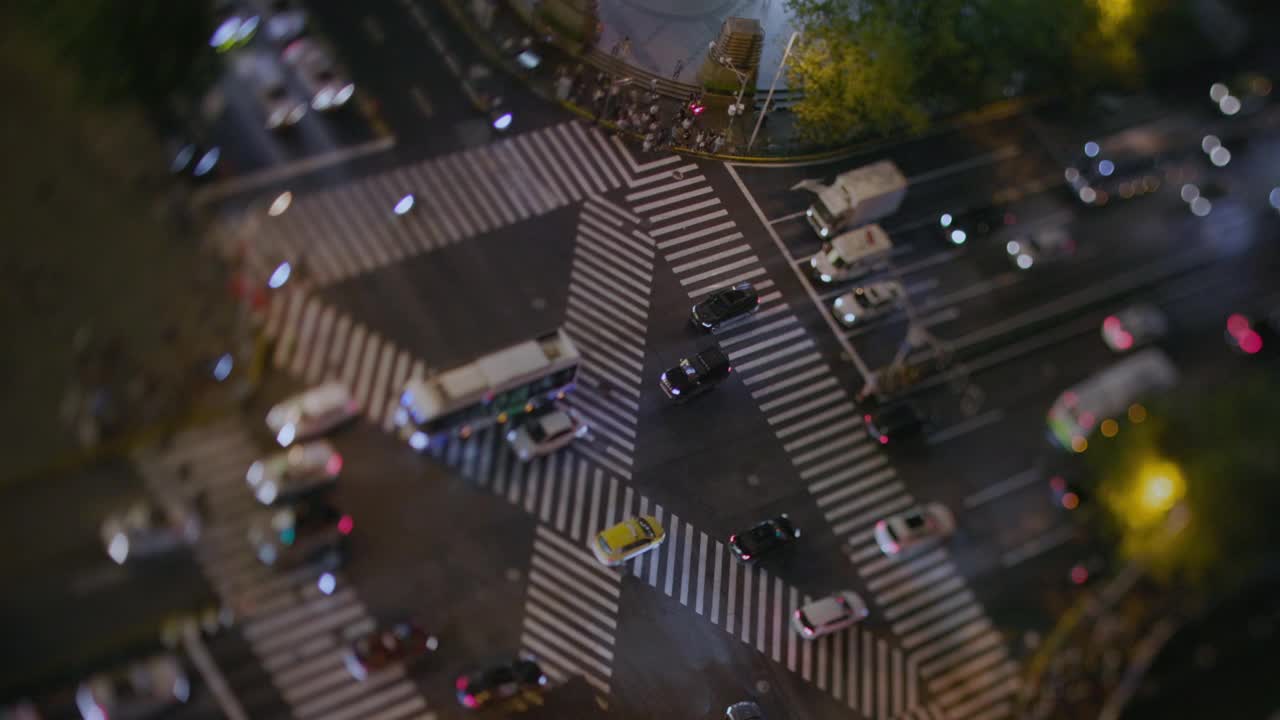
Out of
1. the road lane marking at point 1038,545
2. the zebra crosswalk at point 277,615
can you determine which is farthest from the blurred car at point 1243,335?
the zebra crosswalk at point 277,615

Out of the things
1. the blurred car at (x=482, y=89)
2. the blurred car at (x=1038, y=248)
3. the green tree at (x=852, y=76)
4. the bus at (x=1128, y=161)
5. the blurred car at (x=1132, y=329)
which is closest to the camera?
the green tree at (x=852, y=76)

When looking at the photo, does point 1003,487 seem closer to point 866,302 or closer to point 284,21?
point 866,302

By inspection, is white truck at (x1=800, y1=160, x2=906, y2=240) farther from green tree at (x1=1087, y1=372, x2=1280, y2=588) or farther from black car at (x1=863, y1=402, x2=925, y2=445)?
green tree at (x1=1087, y1=372, x2=1280, y2=588)

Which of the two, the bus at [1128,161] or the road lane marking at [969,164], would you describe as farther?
the bus at [1128,161]

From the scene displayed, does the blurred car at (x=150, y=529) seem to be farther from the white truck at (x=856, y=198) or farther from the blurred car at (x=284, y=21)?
the white truck at (x=856, y=198)

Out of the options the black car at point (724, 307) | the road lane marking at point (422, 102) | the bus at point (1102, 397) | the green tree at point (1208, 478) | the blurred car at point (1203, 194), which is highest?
the road lane marking at point (422, 102)

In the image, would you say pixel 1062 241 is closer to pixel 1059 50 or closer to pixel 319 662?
pixel 1059 50
